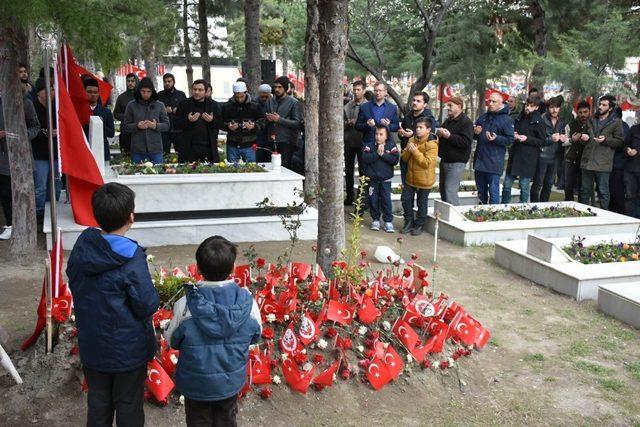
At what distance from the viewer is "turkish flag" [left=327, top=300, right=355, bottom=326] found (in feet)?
15.5

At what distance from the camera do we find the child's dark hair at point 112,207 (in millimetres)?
3131

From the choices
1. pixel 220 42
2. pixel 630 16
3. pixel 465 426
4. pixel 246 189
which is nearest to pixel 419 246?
pixel 246 189

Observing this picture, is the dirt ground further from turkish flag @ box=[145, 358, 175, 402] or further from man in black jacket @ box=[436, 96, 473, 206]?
man in black jacket @ box=[436, 96, 473, 206]

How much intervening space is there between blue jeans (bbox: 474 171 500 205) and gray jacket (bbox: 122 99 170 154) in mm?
4870

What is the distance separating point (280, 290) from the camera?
5137 mm

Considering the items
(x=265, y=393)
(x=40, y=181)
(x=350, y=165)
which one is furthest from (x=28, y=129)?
(x=265, y=393)

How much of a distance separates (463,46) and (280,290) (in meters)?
11.5

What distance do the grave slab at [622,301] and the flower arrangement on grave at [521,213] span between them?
280cm

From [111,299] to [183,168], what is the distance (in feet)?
18.8

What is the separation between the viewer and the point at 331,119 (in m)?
5.21

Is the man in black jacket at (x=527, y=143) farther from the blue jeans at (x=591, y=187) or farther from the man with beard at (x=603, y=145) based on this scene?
the blue jeans at (x=591, y=187)

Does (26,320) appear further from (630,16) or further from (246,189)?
(630,16)

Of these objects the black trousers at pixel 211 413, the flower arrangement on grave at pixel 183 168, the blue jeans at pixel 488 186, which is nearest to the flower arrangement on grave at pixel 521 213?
the blue jeans at pixel 488 186

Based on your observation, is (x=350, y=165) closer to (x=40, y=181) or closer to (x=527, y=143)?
→ (x=527, y=143)
